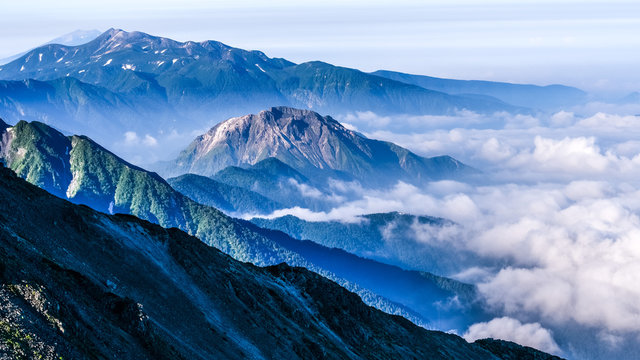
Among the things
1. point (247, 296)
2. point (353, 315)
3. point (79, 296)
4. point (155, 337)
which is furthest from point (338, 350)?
point (79, 296)

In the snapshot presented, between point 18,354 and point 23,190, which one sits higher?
point 23,190

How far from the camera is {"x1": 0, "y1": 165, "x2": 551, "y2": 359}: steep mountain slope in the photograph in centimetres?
8212

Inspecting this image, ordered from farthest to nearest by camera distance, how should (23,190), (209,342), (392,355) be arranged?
(392,355)
(23,190)
(209,342)

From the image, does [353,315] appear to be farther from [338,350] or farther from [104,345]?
[104,345]

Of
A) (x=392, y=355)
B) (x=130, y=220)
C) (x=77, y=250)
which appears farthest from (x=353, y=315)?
(x=77, y=250)

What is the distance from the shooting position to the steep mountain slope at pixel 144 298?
3233 inches

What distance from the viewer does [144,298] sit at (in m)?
120

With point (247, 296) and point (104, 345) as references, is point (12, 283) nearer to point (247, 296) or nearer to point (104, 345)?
point (104, 345)

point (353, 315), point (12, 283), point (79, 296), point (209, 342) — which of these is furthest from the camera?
point (353, 315)

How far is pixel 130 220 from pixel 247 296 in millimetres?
31670

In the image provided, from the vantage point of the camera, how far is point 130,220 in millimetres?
153250

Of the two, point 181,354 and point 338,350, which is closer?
point 181,354

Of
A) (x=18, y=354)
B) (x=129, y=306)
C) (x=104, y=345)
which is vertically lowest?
(x=18, y=354)

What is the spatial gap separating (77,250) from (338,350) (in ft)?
218
